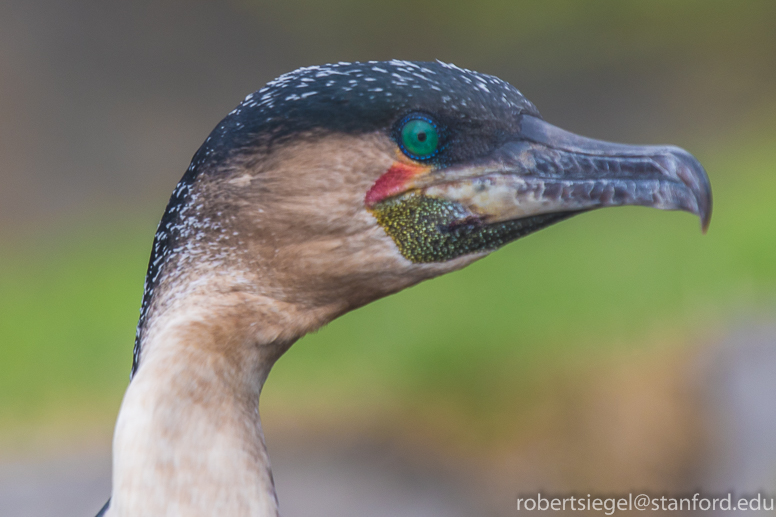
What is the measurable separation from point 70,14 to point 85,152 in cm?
217

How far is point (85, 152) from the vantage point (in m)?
12.2

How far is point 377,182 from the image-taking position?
1889 mm

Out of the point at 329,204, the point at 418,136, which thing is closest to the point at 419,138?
the point at 418,136

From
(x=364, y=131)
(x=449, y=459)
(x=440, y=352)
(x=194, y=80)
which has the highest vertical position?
(x=364, y=131)

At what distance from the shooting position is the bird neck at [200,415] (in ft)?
5.65

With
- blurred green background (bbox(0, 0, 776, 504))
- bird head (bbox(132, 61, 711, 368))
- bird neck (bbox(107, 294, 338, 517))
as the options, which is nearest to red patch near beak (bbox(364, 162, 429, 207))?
bird head (bbox(132, 61, 711, 368))

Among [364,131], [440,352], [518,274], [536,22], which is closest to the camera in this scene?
[364,131]

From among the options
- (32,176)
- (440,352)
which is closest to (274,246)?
(440,352)

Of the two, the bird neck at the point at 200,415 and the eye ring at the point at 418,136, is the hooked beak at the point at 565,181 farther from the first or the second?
the bird neck at the point at 200,415

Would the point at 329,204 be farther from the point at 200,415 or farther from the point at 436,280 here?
the point at 436,280

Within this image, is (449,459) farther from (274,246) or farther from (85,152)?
(85,152)

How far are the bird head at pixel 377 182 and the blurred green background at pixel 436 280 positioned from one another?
3890 mm

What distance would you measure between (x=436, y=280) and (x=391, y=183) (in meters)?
6.02

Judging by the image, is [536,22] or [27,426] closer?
[27,426]
